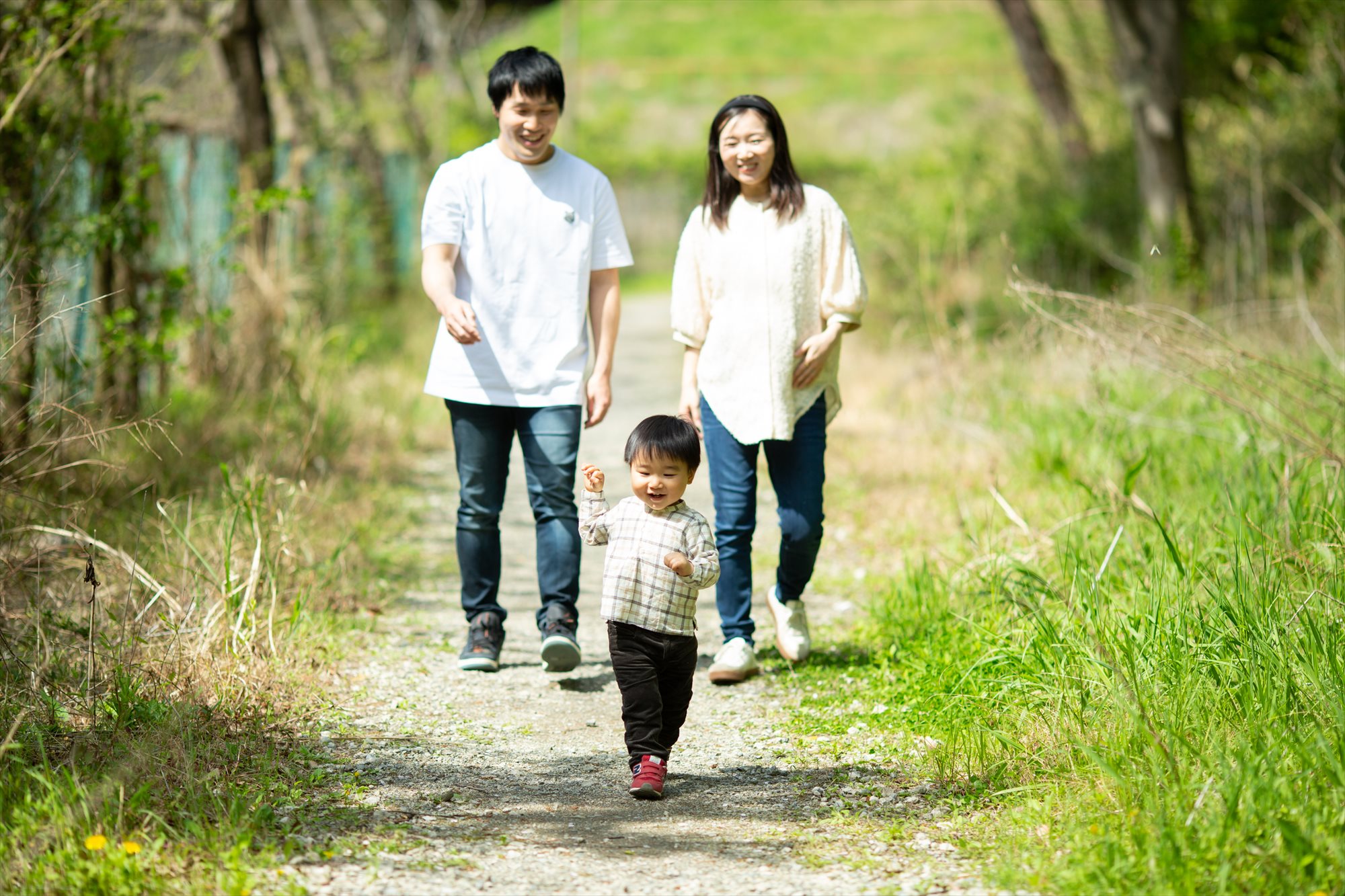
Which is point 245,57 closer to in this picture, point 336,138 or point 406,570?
point 336,138

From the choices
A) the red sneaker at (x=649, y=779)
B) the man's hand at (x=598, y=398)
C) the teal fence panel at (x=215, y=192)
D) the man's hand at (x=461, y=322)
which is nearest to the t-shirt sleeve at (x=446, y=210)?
the man's hand at (x=461, y=322)

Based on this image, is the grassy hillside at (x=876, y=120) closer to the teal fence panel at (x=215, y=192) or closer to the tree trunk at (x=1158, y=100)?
the tree trunk at (x=1158, y=100)

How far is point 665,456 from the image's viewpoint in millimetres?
3248

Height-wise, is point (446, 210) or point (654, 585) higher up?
point (446, 210)

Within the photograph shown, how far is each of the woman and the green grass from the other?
0.51 m

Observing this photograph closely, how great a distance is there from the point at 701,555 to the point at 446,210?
1475mm

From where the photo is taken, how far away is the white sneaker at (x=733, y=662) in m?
4.08

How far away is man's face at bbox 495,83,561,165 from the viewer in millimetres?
3971

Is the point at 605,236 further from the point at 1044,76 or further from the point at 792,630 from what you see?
the point at 1044,76

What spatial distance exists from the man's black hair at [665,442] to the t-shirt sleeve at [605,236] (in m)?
1.05

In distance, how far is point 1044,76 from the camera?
1245cm

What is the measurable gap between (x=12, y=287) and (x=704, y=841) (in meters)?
2.63

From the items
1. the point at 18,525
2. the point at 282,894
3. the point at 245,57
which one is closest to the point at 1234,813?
the point at 282,894

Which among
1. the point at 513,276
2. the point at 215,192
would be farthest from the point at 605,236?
the point at 215,192
